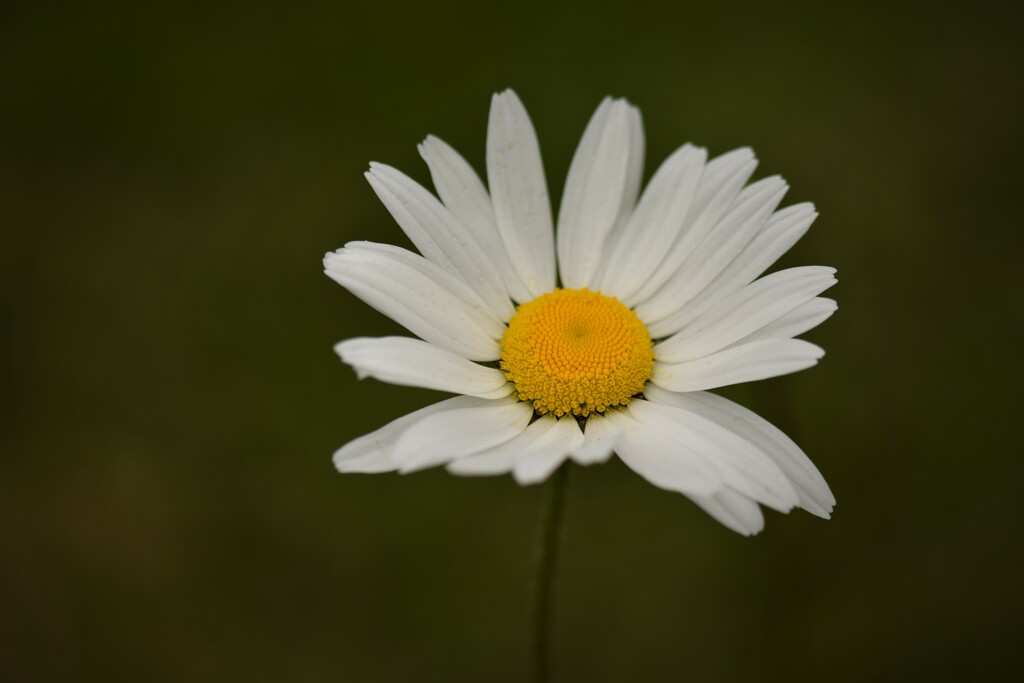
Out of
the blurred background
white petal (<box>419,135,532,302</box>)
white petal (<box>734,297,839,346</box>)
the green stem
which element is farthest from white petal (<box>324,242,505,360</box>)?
the blurred background

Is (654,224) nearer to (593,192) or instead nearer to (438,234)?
(593,192)

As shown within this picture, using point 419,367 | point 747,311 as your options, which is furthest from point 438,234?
point 747,311

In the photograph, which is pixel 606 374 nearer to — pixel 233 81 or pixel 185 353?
pixel 185 353

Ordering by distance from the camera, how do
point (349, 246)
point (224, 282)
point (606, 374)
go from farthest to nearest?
point (224, 282)
point (606, 374)
point (349, 246)

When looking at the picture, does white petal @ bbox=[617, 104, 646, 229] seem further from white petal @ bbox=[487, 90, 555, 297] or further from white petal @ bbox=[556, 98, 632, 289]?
white petal @ bbox=[487, 90, 555, 297]

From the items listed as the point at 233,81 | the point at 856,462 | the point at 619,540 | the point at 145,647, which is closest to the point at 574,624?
the point at 619,540

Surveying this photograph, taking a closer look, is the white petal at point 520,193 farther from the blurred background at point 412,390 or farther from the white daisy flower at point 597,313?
the blurred background at point 412,390

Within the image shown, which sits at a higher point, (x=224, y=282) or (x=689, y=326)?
(x=224, y=282)

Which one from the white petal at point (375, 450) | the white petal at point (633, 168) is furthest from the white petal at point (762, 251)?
the white petal at point (375, 450)
